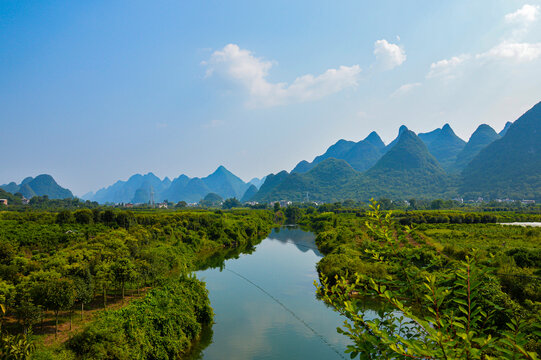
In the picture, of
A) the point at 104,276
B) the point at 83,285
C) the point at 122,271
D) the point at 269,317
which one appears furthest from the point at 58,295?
the point at 269,317

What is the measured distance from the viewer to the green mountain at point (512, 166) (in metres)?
140

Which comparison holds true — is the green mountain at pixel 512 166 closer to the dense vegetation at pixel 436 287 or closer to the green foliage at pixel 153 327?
the dense vegetation at pixel 436 287

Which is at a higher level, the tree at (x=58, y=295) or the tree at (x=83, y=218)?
the tree at (x=83, y=218)

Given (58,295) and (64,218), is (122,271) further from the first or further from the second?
(64,218)

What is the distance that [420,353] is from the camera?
235 centimetres

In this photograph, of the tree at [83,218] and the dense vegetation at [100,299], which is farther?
the tree at [83,218]

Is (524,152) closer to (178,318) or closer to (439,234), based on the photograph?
(439,234)

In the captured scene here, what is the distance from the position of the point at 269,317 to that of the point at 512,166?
19271 centimetres

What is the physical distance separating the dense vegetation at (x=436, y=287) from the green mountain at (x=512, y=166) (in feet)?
306

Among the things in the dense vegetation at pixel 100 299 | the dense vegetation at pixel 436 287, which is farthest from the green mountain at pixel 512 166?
the dense vegetation at pixel 100 299

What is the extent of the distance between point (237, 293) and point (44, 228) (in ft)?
109

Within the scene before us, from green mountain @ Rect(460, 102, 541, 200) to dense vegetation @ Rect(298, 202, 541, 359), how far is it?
93.2 meters

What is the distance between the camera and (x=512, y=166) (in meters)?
158

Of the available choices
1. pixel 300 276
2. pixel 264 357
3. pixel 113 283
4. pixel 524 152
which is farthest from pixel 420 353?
pixel 524 152
